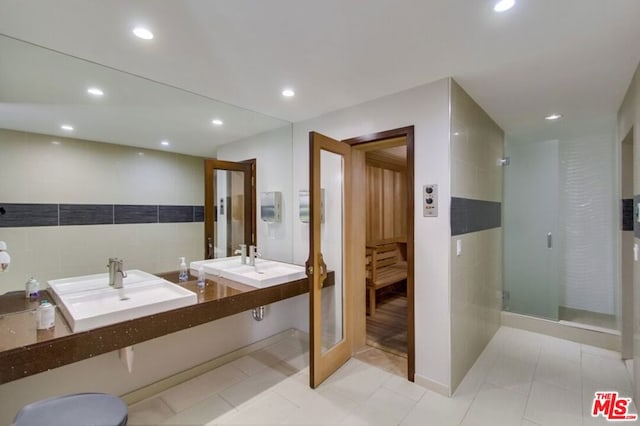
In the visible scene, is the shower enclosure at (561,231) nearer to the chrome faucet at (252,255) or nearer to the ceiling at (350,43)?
the ceiling at (350,43)

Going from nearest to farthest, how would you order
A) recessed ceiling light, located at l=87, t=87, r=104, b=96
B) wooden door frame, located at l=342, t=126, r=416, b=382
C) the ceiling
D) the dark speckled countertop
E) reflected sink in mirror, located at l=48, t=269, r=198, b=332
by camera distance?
the dark speckled countertop, the ceiling, reflected sink in mirror, located at l=48, t=269, r=198, b=332, recessed ceiling light, located at l=87, t=87, r=104, b=96, wooden door frame, located at l=342, t=126, r=416, b=382

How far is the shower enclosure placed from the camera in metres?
3.51

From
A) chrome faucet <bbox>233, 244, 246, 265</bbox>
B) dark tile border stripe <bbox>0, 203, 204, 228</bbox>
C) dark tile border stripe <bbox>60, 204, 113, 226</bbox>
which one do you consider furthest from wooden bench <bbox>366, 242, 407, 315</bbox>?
dark tile border stripe <bbox>60, 204, 113, 226</bbox>

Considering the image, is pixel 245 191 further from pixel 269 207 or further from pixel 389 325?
pixel 389 325

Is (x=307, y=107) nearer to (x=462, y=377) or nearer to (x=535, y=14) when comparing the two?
(x=535, y=14)

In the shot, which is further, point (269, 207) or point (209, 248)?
point (269, 207)

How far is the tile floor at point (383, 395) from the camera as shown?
199 centimetres

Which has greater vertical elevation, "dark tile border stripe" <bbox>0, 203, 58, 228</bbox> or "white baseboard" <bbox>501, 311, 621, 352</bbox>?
"dark tile border stripe" <bbox>0, 203, 58, 228</bbox>

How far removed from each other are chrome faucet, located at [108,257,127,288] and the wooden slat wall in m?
2.97

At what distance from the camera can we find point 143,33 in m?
1.60

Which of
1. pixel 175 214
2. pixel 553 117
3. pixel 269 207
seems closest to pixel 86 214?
pixel 175 214

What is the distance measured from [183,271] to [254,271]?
65 cm

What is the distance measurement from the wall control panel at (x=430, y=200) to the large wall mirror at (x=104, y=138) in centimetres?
183

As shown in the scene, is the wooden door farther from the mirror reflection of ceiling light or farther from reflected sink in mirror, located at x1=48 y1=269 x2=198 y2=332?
the mirror reflection of ceiling light
